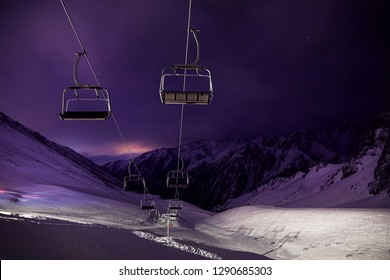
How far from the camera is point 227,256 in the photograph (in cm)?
2158

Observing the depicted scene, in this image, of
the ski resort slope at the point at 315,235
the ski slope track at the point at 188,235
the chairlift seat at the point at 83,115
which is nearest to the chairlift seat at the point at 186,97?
the chairlift seat at the point at 83,115

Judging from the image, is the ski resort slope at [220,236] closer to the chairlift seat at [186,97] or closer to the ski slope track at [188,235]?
the ski slope track at [188,235]

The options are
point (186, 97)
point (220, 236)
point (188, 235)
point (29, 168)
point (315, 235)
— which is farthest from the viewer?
point (29, 168)

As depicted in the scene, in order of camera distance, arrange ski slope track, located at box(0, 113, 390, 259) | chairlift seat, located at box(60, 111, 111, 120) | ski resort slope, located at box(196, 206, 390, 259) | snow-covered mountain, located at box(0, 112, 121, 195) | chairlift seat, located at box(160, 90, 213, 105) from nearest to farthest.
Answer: chairlift seat, located at box(160, 90, 213, 105) → chairlift seat, located at box(60, 111, 111, 120) → ski slope track, located at box(0, 113, 390, 259) → ski resort slope, located at box(196, 206, 390, 259) → snow-covered mountain, located at box(0, 112, 121, 195)

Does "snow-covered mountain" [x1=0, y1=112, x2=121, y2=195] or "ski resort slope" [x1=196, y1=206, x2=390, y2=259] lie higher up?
"snow-covered mountain" [x1=0, y1=112, x2=121, y2=195]

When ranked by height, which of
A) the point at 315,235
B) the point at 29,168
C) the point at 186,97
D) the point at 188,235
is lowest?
the point at 188,235

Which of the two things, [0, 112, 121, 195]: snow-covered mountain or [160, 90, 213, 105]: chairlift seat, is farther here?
[0, 112, 121, 195]: snow-covered mountain

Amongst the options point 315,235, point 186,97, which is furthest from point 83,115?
point 315,235

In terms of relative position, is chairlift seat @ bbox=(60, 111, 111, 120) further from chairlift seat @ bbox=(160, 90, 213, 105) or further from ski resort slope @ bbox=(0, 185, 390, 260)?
ski resort slope @ bbox=(0, 185, 390, 260)

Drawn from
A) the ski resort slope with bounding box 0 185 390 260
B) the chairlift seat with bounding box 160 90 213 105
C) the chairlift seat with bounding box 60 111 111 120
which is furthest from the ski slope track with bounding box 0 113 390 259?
the chairlift seat with bounding box 160 90 213 105

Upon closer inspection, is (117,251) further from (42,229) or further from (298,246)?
(298,246)

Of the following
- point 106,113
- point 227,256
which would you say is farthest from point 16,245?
point 227,256

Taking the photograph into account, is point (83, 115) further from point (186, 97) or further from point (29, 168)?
point (29, 168)

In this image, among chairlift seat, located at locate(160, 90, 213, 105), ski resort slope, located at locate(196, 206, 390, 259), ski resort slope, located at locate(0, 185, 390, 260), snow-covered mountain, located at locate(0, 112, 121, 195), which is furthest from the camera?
snow-covered mountain, located at locate(0, 112, 121, 195)
